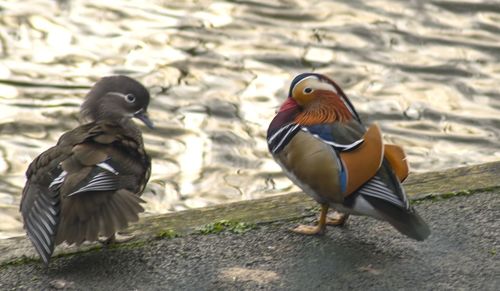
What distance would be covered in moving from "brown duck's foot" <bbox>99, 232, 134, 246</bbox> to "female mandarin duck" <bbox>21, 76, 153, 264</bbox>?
2 centimetres

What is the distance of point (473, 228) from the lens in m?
4.55

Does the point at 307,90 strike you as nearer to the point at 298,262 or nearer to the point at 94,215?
the point at 298,262

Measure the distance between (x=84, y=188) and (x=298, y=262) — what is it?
83 centimetres

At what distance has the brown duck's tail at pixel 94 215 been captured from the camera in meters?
4.27

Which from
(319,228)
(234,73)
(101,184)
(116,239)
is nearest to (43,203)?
(101,184)

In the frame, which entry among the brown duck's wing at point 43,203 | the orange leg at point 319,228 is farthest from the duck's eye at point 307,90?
the brown duck's wing at point 43,203

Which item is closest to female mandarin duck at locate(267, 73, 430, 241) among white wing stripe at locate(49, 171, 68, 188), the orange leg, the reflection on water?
the orange leg

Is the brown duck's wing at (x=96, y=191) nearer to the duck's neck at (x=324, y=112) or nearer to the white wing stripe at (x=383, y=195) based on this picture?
the duck's neck at (x=324, y=112)

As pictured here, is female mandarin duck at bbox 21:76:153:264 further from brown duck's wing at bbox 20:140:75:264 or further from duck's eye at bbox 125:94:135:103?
duck's eye at bbox 125:94:135:103

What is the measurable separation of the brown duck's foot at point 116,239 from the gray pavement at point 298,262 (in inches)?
2.2

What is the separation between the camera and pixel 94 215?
14.2ft

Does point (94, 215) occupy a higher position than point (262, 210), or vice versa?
point (94, 215)

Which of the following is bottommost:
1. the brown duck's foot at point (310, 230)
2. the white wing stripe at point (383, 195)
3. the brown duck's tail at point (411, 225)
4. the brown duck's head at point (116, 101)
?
the brown duck's foot at point (310, 230)

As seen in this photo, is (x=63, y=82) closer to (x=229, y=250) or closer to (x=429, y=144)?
(x=429, y=144)
